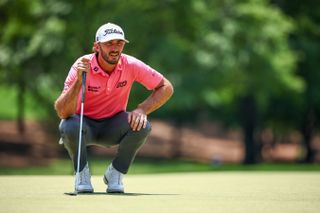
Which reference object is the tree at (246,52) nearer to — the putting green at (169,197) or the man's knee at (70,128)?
the putting green at (169,197)

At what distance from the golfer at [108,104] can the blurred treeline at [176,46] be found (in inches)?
700

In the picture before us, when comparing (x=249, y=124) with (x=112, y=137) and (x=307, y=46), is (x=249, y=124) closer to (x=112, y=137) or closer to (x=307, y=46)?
(x=307, y=46)

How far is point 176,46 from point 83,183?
921 inches

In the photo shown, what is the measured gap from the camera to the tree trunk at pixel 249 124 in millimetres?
39438

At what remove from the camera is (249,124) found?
3994cm

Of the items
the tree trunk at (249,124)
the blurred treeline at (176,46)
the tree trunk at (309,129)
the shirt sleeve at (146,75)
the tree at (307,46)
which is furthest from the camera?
the tree trunk at (309,129)

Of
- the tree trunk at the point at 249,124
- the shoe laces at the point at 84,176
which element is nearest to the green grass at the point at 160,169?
the tree trunk at the point at 249,124

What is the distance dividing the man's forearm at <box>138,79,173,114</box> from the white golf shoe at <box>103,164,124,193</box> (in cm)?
72

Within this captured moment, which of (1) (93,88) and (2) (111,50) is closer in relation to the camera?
(2) (111,50)

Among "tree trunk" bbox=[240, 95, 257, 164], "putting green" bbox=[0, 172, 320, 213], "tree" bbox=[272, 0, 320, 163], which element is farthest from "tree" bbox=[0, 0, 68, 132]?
"putting green" bbox=[0, 172, 320, 213]

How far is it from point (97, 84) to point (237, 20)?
25781mm

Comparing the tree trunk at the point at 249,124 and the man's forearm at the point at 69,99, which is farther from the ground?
the tree trunk at the point at 249,124

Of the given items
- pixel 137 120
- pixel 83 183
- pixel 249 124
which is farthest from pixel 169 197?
pixel 249 124

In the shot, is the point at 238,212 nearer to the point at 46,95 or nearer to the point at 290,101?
the point at 46,95
